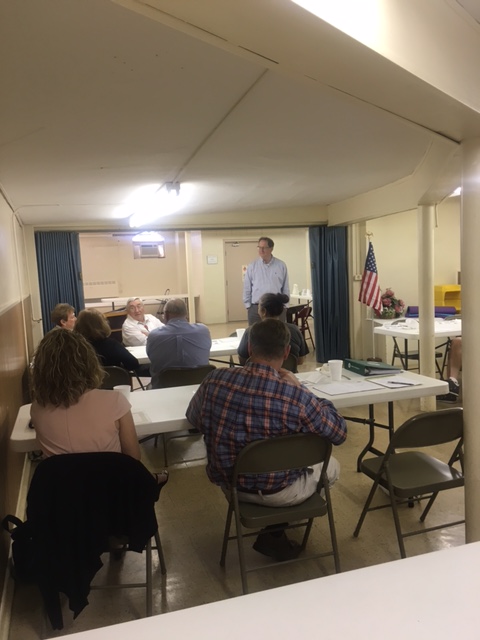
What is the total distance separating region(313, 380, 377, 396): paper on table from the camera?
8.58 ft

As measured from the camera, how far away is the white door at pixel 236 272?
1075 cm

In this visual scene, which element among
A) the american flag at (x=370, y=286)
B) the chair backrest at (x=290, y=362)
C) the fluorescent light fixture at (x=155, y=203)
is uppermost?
the fluorescent light fixture at (x=155, y=203)

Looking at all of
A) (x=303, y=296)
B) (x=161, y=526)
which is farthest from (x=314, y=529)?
(x=303, y=296)

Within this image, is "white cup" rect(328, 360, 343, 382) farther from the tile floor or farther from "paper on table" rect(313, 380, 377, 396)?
the tile floor

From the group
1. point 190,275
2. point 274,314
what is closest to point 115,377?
point 274,314

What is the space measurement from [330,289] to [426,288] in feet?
7.04

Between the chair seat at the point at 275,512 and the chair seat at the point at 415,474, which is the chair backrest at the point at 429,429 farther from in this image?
the chair seat at the point at 275,512

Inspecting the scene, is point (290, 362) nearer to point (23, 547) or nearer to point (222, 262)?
point (23, 547)

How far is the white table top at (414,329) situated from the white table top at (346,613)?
400 cm

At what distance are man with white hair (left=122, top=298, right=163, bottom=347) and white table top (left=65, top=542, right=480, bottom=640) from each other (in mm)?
3975

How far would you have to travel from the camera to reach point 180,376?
131 inches

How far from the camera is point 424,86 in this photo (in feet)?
4.66

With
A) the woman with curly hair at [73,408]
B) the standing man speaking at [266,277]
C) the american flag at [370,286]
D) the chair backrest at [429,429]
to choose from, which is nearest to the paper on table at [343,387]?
the chair backrest at [429,429]

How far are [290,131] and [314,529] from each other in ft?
7.35
